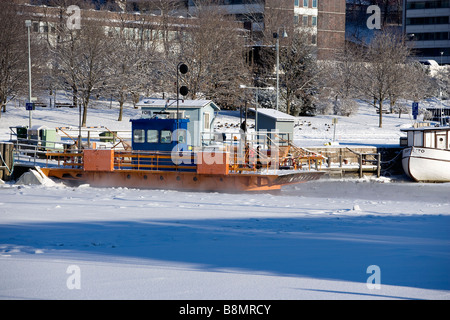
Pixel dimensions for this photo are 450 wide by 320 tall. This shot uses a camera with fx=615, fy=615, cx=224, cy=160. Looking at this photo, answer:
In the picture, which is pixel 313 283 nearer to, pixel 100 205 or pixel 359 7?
pixel 100 205

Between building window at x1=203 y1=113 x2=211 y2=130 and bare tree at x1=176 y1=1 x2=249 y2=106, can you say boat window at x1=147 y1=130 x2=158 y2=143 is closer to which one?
building window at x1=203 y1=113 x2=211 y2=130

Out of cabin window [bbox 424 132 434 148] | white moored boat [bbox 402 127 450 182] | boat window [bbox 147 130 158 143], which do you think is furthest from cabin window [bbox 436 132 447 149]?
boat window [bbox 147 130 158 143]

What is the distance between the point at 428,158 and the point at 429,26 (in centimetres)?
6712

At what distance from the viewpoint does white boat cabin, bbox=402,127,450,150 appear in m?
37.7

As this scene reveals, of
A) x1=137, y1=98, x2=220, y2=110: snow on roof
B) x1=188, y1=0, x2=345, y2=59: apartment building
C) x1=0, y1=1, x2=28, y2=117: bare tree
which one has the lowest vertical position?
x1=137, y1=98, x2=220, y2=110: snow on roof

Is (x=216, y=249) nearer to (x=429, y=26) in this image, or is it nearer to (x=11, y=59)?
(x=11, y=59)

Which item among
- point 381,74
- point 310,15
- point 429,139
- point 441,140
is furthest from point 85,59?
point 310,15

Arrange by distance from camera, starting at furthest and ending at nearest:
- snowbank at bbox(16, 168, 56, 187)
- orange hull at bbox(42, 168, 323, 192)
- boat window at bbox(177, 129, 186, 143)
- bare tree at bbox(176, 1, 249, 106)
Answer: bare tree at bbox(176, 1, 249, 106)
boat window at bbox(177, 129, 186, 143)
orange hull at bbox(42, 168, 323, 192)
snowbank at bbox(16, 168, 56, 187)

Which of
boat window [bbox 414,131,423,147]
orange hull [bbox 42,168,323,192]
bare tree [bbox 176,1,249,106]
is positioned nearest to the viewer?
orange hull [bbox 42,168,323,192]

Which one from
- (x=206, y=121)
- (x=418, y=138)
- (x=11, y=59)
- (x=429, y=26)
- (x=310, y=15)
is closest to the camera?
(x=206, y=121)

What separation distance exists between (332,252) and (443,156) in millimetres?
28731

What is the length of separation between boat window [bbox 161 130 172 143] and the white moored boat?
54.8 feet

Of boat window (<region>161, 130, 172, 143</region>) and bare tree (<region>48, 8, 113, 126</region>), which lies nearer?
boat window (<region>161, 130, 172, 143</region>)

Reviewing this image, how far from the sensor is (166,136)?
1093 inches
